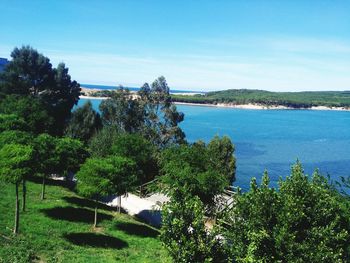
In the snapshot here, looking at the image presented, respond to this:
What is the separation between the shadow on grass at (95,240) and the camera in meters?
21.6

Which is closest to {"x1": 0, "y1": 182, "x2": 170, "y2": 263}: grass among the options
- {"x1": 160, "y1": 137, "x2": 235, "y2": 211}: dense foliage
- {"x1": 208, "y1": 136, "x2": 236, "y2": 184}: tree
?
{"x1": 160, "y1": 137, "x2": 235, "y2": 211}: dense foliage

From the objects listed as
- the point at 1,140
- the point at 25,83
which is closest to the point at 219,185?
the point at 1,140

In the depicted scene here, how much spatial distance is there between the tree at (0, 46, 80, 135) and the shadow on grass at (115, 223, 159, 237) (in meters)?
30.9

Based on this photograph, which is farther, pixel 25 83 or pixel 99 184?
pixel 25 83

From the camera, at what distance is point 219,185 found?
26703 mm

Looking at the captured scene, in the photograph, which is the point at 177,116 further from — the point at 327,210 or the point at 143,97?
the point at 327,210

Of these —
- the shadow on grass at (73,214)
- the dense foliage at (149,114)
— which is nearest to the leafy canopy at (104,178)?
the shadow on grass at (73,214)

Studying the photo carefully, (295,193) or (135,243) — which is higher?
(295,193)

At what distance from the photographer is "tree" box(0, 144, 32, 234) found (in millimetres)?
19938

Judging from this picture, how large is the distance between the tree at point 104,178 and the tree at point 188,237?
10279mm

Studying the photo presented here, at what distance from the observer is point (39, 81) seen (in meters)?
57.1

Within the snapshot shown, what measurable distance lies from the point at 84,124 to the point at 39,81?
11.4 metres

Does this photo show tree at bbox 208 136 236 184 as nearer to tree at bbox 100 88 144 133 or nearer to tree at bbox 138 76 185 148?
tree at bbox 138 76 185 148

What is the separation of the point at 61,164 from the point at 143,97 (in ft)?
86.4
